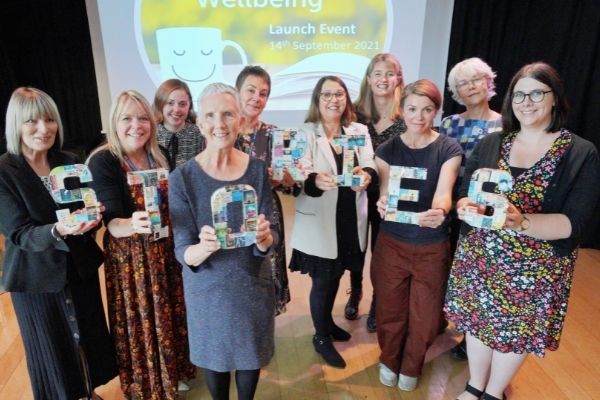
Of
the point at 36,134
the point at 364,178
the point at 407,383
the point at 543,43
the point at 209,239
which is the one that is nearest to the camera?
the point at 209,239

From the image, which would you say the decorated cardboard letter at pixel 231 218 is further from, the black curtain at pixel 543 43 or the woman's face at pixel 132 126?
the black curtain at pixel 543 43

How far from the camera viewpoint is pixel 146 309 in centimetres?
172

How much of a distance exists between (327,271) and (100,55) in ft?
12.7

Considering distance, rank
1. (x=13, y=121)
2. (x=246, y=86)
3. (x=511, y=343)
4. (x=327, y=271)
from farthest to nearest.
Result: (x=327, y=271) < (x=246, y=86) < (x=511, y=343) < (x=13, y=121)

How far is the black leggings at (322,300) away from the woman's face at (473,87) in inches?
48.5

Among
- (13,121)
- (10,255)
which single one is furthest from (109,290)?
(13,121)

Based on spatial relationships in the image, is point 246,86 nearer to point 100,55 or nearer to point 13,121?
point 13,121

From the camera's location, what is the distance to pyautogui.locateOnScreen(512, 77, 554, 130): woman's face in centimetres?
151

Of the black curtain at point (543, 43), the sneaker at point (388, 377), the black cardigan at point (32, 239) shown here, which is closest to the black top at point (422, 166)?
the sneaker at point (388, 377)

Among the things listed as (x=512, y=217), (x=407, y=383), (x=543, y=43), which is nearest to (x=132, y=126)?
(x=512, y=217)

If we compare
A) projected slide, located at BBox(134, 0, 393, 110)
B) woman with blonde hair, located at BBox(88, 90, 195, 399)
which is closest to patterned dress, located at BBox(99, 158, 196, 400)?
woman with blonde hair, located at BBox(88, 90, 195, 399)

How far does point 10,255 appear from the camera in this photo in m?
1.60

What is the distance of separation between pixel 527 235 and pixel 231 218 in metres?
Answer: 1.15

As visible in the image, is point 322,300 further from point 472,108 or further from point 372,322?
point 472,108
